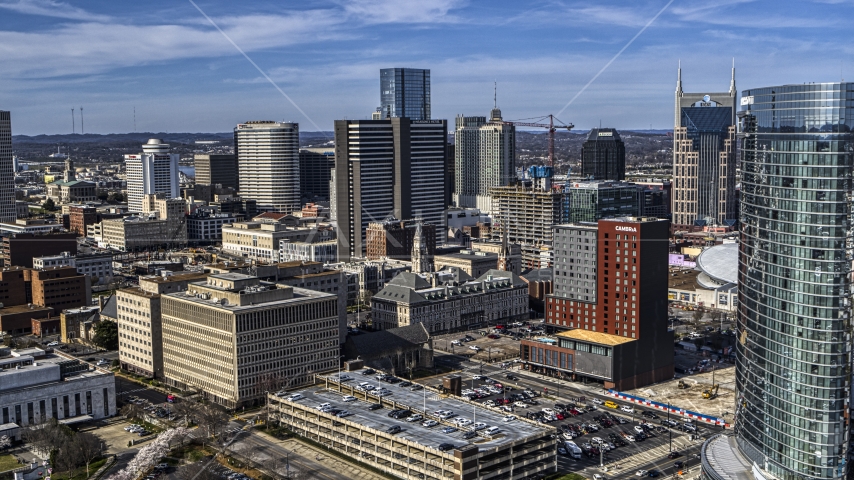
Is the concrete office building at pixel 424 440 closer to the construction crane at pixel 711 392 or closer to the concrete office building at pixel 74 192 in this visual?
the construction crane at pixel 711 392

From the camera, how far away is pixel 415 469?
134 ft

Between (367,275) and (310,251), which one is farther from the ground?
(310,251)

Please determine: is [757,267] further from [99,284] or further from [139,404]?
[99,284]

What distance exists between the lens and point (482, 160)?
533ft

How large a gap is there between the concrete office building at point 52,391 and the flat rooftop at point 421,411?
38.6 ft

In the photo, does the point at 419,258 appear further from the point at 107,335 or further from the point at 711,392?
the point at 711,392

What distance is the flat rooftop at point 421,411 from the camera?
1623 inches

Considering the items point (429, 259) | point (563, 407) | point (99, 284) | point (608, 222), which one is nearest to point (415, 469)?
point (563, 407)

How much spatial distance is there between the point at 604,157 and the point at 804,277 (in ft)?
426

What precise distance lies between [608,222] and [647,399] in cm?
1176

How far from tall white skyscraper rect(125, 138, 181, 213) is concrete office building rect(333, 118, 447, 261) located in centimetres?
5692

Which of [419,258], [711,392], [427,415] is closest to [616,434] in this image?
[711,392]

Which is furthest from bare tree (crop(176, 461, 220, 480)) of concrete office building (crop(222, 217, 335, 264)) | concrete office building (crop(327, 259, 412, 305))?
concrete office building (crop(222, 217, 335, 264))

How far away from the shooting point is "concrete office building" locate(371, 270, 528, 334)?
237 feet
